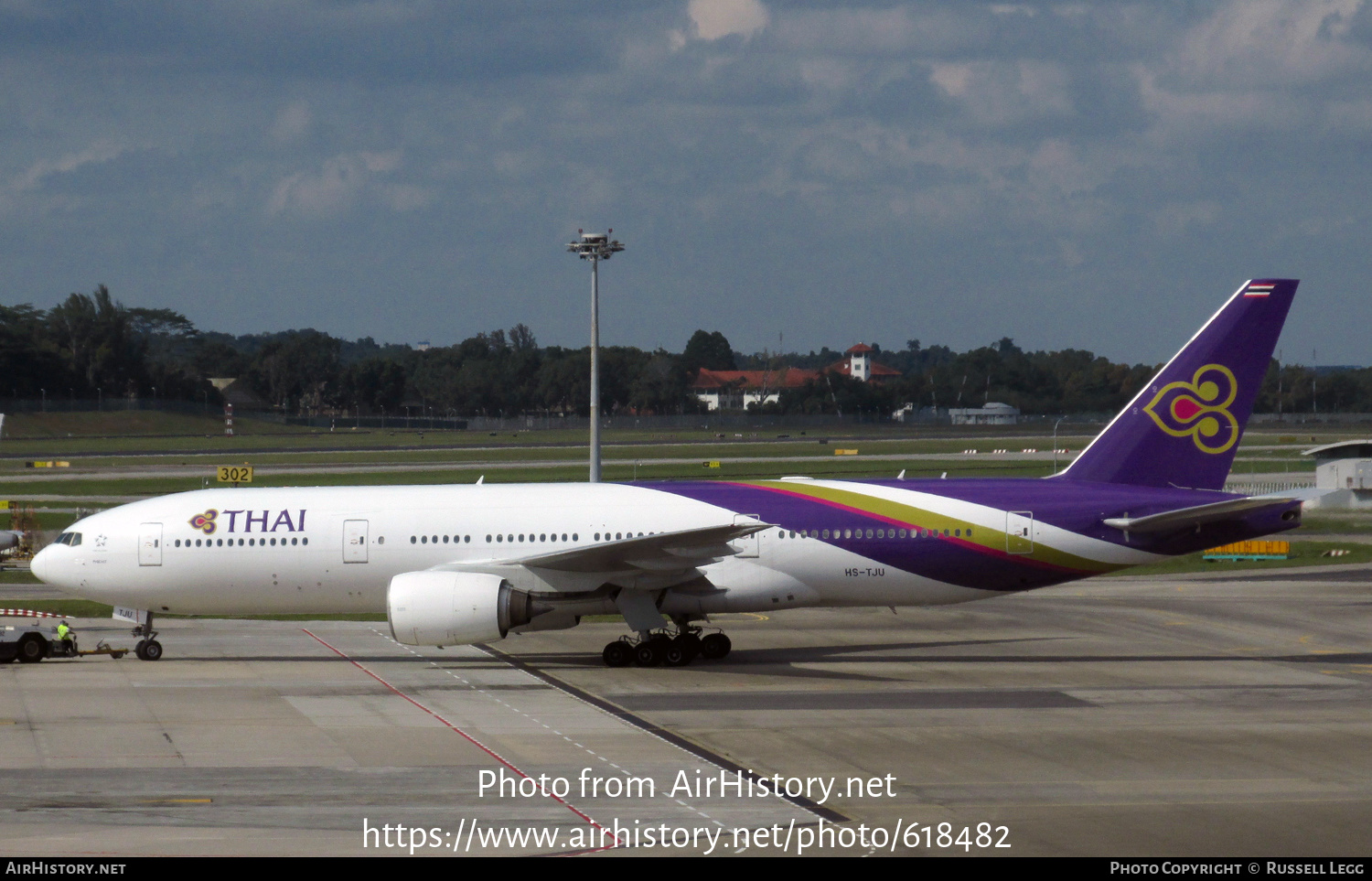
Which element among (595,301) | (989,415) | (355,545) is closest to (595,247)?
(595,301)

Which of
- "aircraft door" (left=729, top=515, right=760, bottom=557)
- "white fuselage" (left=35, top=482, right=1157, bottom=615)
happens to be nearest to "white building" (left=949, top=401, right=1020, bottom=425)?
"white fuselage" (left=35, top=482, right=1157, bottom=615)

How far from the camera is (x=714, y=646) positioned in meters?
29.1

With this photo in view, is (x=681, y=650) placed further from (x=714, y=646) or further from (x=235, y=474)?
(x=235, y=474)

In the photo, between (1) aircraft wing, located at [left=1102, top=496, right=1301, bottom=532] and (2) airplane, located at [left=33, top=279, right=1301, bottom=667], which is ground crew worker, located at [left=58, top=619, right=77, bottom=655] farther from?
(1) aircraft wing, located at [left=1102, top=496, right=1301, bottom=532]

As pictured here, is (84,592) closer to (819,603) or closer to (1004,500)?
(819,603)

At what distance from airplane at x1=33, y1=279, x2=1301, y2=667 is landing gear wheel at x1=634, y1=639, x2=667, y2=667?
4 centimetres

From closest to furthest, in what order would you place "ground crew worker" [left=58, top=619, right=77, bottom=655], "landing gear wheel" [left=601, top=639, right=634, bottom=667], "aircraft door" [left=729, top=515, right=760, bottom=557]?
1. "landing gear wheel" [left=601, top=639, right=634, bottom=667]
2. "aircraft door" [left=729, top=515, right=760, bottom=557]
3. "ground crew worker" [left=58, top=619, right=77, bottom=655]

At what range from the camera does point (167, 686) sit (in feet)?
86.3

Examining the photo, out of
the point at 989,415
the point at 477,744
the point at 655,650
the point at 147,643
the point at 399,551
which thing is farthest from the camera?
the point at 989,415

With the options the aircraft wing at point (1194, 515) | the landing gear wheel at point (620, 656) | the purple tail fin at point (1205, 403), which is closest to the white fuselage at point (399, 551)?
the aircraft wing at point (1194, 515)

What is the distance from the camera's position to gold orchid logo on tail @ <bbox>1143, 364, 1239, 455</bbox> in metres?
29.6

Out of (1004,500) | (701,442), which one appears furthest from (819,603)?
(701,442)

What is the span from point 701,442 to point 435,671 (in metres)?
109

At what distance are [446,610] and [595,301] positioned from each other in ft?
88.2
